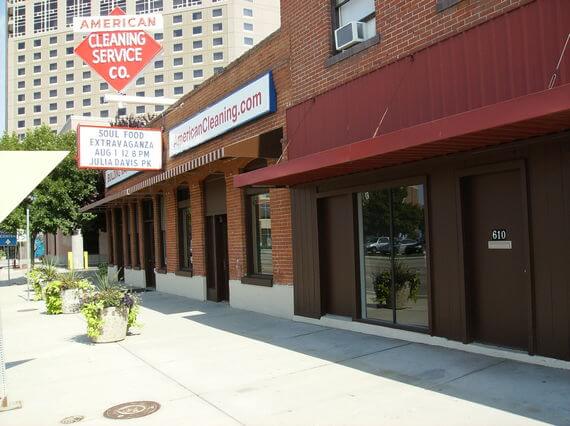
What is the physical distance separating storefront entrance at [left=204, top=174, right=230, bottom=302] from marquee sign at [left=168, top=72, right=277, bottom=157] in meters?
1.23

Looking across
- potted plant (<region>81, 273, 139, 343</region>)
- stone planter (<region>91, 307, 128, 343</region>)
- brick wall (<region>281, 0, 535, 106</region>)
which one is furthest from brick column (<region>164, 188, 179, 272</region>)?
brick wall (<region>281, 0, 535, 106</region>)

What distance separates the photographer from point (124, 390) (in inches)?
253

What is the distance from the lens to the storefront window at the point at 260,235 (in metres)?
11.6

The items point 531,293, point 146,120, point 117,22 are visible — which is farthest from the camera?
point 146,120

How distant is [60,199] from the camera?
81.5 ft

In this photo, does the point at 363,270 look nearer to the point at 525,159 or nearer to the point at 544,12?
the point at 525,159

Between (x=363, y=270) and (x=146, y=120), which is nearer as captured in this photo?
(x=363, y=270)

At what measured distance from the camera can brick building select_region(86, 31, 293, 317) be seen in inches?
426

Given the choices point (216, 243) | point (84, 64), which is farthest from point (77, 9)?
point (216, 243)

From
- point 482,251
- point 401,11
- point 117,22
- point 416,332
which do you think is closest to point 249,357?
point 416,332

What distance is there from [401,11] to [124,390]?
6.33 metres

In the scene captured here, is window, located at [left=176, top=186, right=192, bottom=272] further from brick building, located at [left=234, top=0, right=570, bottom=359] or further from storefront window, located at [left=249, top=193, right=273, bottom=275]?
brick building, located at [left=234, top=0, right=570, bottom=359]

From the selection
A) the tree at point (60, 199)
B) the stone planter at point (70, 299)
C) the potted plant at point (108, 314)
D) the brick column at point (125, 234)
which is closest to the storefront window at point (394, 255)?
the potted plant at point (108, 314)

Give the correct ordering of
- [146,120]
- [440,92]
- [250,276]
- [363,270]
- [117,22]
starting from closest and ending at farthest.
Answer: [440,92] < [363,270] < [250,276] < [117,22] < [146,120]
